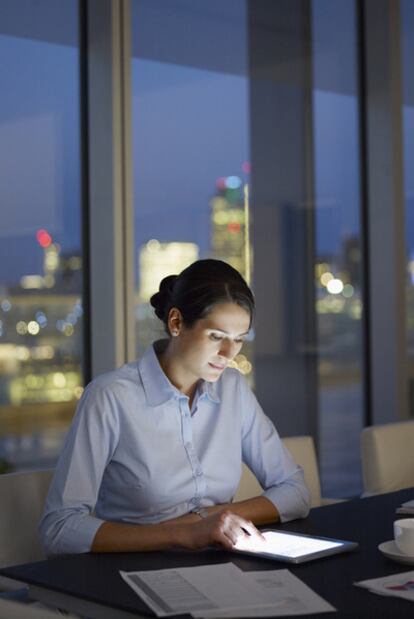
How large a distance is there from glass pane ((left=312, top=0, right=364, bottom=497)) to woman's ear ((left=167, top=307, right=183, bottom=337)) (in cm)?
272

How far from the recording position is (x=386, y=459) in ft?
10.6

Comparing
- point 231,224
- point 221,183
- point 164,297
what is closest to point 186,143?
point 221,183

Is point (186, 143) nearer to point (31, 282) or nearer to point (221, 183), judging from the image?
point (221, 183)

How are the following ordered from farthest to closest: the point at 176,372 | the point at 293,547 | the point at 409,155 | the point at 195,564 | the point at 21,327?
the point at 409,155
the point at 21,327
the point at 176,372
the point at 293,547
the point at 195,564

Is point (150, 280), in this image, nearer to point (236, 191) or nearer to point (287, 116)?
point (236, 191)

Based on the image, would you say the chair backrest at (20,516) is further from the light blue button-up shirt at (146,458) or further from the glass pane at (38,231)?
the glass pane at (38,231)

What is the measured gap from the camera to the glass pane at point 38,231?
13.4ft

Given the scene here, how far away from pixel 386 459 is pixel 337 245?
2.21 meters

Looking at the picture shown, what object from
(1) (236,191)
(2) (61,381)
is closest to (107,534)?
(2) (61,381)

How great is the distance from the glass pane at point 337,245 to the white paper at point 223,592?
10.9 feet

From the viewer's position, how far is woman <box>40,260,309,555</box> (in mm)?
2312

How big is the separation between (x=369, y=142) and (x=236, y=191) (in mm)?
1011

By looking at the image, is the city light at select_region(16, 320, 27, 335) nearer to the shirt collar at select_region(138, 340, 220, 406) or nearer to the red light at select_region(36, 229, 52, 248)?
the red light at select_region(36, 229, 52, 248)

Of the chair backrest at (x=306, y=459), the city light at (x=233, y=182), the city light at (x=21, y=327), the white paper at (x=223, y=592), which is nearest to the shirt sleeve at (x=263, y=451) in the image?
the chair backrest at (x=306, y=459)
